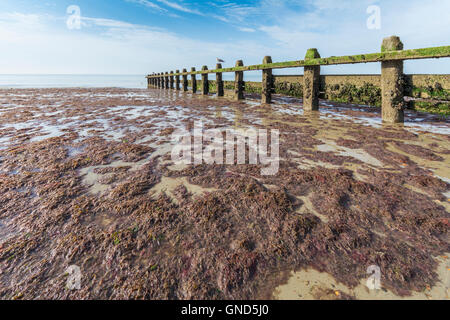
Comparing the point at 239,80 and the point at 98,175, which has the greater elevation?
the point at 239,80

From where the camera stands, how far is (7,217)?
197 centimetres

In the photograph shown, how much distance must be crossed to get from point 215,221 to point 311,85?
729 cm

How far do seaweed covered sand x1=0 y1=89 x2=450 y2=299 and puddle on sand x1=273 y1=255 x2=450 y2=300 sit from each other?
0.9 inches

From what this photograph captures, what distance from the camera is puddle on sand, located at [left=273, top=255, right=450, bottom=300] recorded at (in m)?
1.26

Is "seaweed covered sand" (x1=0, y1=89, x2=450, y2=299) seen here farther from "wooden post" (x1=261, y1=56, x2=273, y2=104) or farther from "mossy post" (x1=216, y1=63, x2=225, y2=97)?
"mossy post" (x1=216, y1=63, x2=225, y2=97)

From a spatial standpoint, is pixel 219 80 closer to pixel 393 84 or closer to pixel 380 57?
pixel 380 57

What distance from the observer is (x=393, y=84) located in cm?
543

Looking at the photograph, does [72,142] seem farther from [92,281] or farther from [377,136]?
[377,136]

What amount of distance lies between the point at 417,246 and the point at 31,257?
9.26 feet

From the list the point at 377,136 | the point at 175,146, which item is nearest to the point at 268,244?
the point at 175,146

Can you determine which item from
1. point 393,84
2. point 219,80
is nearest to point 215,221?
point 393,84

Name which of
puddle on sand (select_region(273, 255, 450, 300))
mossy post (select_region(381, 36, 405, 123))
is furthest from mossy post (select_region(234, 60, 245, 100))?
puddle on sand (select_region(273, 255, 450, 300))

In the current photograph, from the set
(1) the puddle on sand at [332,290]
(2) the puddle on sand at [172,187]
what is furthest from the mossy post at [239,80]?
(1) the puddle on sand at [332,290]

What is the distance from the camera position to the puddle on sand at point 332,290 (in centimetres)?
126
